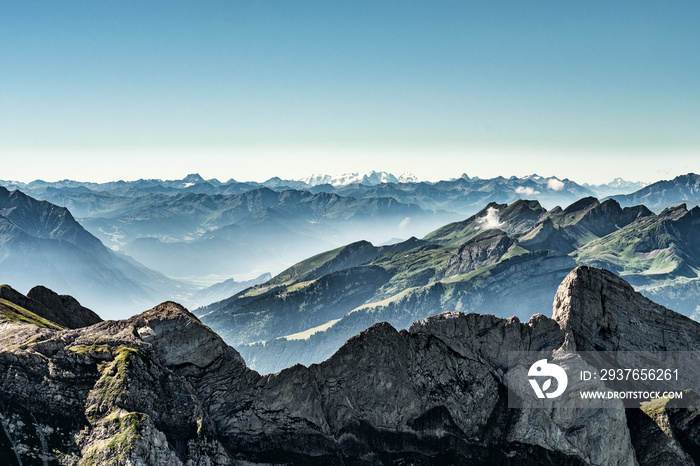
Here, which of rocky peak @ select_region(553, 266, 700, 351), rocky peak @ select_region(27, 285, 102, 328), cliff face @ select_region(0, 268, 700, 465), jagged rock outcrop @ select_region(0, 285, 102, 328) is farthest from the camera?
rocky peak @ select_region(27, 285, 102, 328)

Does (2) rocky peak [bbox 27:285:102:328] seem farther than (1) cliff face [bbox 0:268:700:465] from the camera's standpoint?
Yes

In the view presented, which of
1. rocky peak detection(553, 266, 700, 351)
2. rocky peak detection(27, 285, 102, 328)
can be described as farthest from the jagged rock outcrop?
rocky peak detection(553, 266, 700, 351)

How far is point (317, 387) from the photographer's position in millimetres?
106500

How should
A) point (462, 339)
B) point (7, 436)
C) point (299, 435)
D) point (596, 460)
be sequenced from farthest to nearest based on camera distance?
1. point (462, 339)
2. point (299, 435)
3. point (596, 460)
4. point (7, 436)

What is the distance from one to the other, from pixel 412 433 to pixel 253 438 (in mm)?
33052

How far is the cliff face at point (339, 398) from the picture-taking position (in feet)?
277

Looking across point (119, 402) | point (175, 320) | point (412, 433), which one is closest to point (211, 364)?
point (175, 320)

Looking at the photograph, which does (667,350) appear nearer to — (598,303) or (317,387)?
(598,303)

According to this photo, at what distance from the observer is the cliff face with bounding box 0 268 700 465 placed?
84.4 m

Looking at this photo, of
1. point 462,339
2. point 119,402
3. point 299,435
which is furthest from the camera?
point 462,339

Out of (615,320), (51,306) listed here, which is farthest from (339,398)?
(51,306)

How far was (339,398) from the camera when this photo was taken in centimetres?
10581

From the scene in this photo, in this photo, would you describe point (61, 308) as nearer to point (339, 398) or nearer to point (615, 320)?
point (339, 398)

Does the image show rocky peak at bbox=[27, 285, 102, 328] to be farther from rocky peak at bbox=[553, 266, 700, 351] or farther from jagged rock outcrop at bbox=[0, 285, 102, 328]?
rocky peak at bbox=[553, 266, 700, 351]
